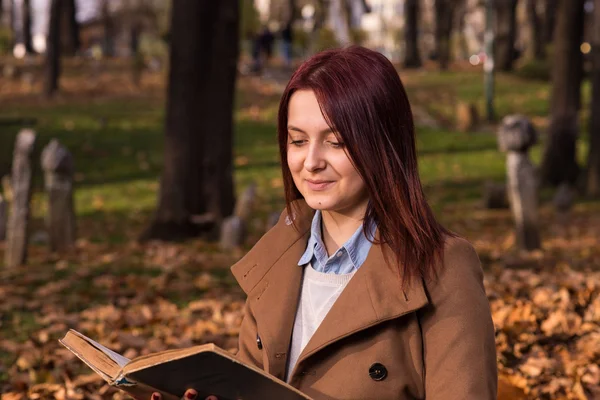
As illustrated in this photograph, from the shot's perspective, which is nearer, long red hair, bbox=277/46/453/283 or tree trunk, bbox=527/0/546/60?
long red hair, bbox=277/46/453/283

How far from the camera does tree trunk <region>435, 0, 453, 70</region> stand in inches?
1510

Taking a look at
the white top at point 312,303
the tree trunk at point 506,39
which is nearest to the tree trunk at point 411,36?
the tree trunk at point 506,39

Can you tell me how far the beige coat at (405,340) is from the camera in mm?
2508

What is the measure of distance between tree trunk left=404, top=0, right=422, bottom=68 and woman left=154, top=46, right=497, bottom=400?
3660cm

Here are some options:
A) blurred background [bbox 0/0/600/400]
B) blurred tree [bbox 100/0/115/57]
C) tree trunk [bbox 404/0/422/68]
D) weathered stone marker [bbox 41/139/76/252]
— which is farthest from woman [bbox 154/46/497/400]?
blurred tree [bbox 100/0/115/57]

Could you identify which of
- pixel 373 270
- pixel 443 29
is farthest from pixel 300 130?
pixel 443 29

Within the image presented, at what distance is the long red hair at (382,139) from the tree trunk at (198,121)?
28.2 feet

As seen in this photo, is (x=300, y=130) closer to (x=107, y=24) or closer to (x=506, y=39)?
(x=506, y=39)

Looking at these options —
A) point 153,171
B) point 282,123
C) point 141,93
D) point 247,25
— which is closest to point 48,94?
point 141,93

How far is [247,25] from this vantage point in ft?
128

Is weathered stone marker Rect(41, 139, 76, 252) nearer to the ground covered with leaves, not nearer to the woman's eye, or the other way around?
the ground covered with leaves

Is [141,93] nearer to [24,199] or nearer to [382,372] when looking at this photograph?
[24,199]

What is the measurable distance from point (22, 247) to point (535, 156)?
12.7 metres

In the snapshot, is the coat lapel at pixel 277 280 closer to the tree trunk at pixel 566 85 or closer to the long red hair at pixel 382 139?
the long red hair at pixel 382 139
